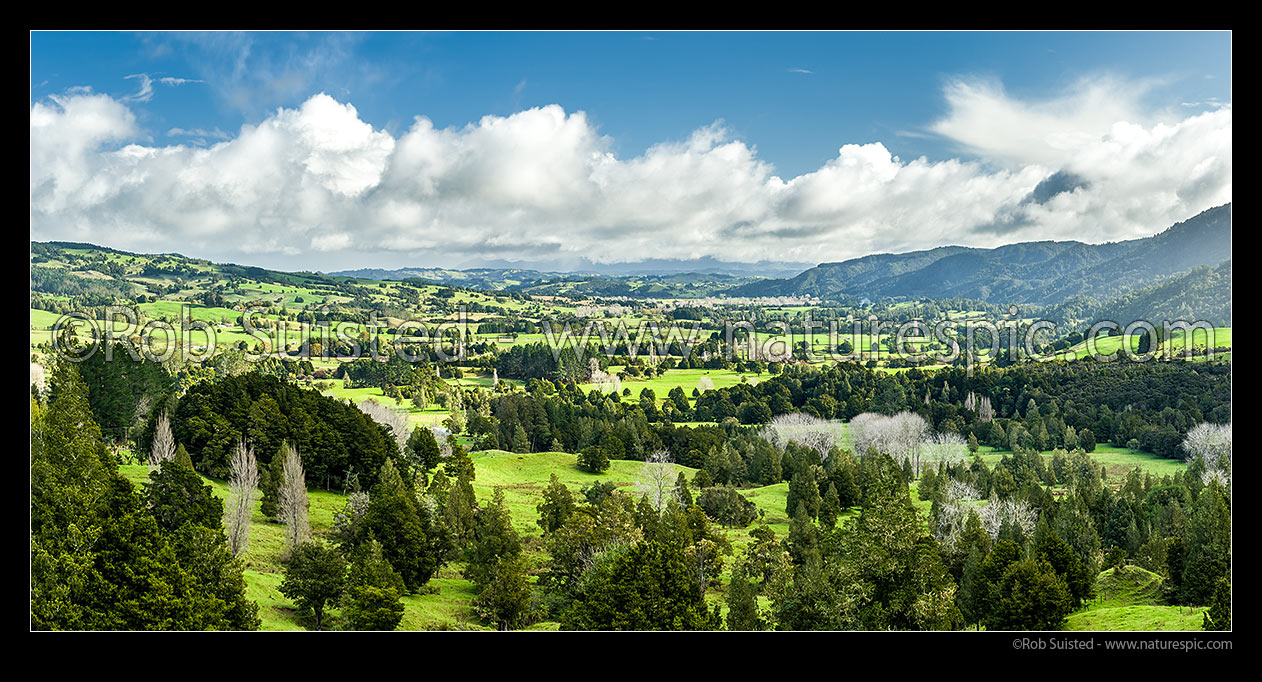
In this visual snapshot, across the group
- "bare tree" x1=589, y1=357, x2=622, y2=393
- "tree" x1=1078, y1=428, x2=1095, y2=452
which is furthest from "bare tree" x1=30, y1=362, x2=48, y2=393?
"tree" x1=1078, y1=428, x2=1095, y2=452

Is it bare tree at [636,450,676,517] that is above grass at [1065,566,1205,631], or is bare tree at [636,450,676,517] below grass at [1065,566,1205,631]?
above

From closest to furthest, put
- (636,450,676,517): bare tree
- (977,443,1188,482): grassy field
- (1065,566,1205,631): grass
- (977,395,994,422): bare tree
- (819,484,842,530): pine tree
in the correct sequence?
(1065,566,1205,631): grass
(819,484,842,530): pine tree
(636,450,676,517): bare tree
(977,443,1188,482): grassy field
(977,395,994,422): bare tree

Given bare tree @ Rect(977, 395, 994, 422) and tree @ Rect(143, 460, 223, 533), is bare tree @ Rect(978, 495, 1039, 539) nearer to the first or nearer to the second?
tree @ Rect(143, 460, 223, 533)

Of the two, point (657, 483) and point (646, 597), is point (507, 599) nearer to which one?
point (646, 597)

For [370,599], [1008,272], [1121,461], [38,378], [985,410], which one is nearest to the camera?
[370,599]

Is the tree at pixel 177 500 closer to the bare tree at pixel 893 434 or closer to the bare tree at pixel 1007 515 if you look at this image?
the bare tree at pixel 1007 515

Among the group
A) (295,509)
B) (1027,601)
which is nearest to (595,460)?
(295,509)

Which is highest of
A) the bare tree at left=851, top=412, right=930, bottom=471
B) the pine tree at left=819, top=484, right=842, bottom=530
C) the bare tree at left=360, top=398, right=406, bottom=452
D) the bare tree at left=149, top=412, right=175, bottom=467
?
the bare tree at left=149, top=412, right=175, bottom=467
